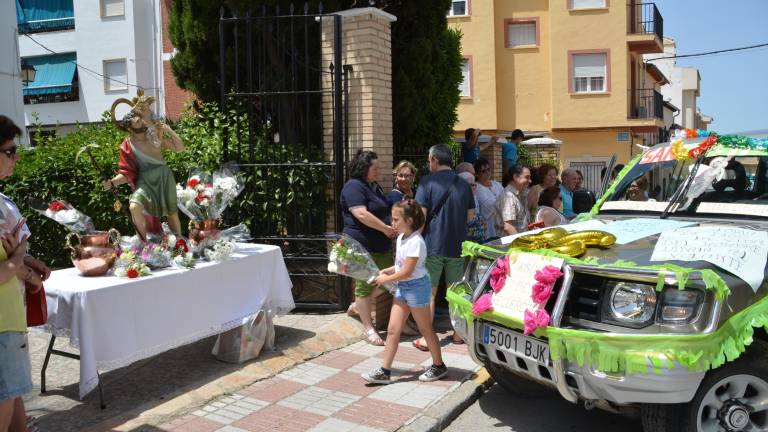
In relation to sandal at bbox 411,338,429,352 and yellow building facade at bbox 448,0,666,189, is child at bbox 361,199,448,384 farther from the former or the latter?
yellow building facade at bbox 448,0,666,189

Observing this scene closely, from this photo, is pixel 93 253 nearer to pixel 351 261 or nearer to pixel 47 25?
pixel 351 261

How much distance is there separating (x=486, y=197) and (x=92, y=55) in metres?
25.0

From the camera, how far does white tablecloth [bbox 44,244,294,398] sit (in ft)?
14.5

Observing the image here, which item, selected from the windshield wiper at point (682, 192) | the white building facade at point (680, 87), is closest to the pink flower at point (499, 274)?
the windshield wiper at point (682, 192)

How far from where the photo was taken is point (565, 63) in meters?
26.4

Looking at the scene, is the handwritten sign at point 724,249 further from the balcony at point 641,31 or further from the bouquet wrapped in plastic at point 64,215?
the balcony at point 641,31

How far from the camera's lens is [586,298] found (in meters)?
3.83

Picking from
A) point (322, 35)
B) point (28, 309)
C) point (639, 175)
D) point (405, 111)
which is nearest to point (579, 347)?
point (639, 175)

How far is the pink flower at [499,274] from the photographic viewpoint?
4.18 m

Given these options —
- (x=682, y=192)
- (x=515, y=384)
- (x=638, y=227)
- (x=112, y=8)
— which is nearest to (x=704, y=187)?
(x=682, y=192)

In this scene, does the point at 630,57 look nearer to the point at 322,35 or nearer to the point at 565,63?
the point at 565,63

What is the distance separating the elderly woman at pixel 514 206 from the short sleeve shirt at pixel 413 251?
1.96 meters

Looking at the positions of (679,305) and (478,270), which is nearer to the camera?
(679,305)

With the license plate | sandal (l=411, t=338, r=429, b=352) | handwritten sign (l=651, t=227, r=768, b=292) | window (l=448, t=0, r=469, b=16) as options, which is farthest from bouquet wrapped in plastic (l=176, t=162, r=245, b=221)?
window (l=448, t=0, r=469, b=16)
